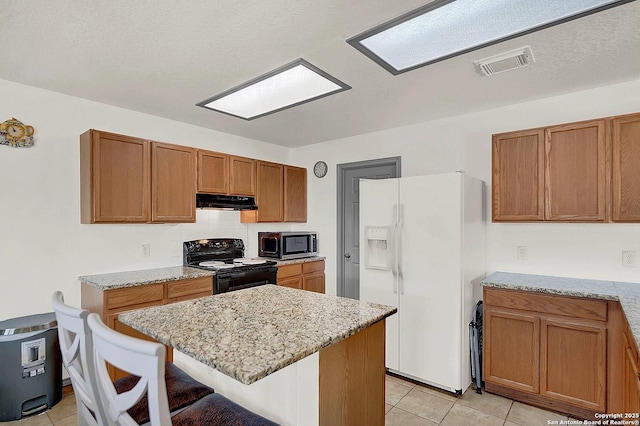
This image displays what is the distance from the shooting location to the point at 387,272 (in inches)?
119

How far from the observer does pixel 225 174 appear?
12.3 ft

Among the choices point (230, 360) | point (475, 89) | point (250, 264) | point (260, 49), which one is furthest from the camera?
point (250, 264)

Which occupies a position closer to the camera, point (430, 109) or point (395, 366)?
point (395, 366)

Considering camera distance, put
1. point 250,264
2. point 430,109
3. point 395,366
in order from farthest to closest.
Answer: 1. point 250,264
2. point 430,109
3. point 395,366

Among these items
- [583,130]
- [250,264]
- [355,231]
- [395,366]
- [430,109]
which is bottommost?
[395,366]

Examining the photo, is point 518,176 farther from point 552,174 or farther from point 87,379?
point 87,379

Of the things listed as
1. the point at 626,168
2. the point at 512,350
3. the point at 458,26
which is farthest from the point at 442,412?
the point at 458,26

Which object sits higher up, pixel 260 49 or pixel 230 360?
pixel 260 49

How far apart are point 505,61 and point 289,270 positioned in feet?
9.73

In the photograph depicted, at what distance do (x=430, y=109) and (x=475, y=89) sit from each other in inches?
21.0

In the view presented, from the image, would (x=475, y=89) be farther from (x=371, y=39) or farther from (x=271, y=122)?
(x=271, y=122)

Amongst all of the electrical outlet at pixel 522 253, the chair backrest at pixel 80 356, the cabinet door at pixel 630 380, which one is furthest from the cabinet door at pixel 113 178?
the cabinet door at pixel 630 380

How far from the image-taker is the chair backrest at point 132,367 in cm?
83

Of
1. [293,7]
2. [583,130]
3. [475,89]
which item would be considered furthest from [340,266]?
[293,7]
